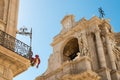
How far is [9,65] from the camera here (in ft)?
32.2

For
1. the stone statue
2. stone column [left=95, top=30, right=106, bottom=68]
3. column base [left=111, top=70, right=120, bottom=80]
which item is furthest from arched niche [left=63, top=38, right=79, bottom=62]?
column base [left=111, top=70, right=120, bottom=80]

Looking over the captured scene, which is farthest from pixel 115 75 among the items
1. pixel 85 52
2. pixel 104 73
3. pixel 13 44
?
pixel 13 44

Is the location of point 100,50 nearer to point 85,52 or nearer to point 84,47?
point 85,52

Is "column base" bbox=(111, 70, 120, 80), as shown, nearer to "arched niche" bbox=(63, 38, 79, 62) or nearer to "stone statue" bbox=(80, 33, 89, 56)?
"stone statue" bbox=(80, 33, 89, 56)

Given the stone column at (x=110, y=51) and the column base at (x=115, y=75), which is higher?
the stone column at (x=110, y=51)

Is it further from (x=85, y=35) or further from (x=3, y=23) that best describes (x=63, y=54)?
(x=3, y=23)

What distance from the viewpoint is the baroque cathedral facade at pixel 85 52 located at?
19.0 meters

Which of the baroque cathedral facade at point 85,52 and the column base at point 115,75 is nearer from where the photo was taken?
the baroque cathedral facade at point 85,52

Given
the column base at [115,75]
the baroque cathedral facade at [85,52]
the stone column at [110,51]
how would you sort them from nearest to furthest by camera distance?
the baroque cathedral facade at [85,52] → the column base at [115,75] → the stone column at [110,51]

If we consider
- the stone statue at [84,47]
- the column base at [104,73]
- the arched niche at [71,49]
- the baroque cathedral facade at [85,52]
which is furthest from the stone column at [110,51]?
the arched niche at [71,49]

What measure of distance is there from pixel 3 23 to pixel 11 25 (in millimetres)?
368

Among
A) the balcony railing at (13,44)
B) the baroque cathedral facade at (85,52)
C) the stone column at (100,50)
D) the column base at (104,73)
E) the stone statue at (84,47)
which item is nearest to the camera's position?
the balcony railing at (13,44)

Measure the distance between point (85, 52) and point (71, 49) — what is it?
332 cm

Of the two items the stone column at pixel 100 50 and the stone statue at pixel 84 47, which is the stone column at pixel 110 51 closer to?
the stone column at pixel 100 50
